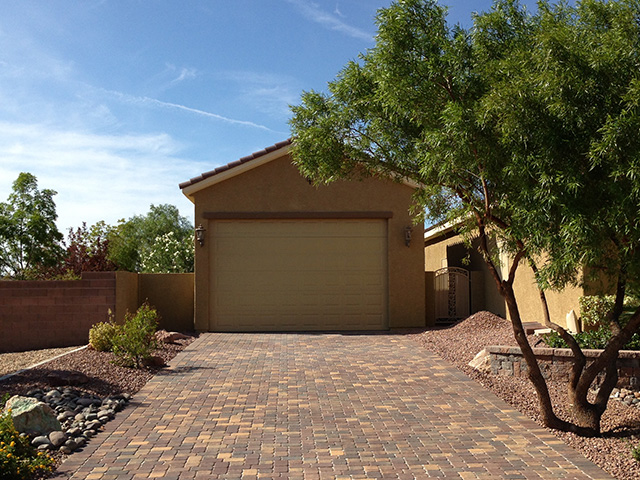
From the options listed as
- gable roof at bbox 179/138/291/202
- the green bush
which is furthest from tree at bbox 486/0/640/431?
gable roof at bbox 179/138/291/202

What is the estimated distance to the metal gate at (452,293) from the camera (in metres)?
17.6

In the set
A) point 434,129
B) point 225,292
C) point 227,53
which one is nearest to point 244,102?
point 227,53

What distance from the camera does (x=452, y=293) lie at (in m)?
17.7

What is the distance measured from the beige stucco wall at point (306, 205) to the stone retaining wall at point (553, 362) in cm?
660

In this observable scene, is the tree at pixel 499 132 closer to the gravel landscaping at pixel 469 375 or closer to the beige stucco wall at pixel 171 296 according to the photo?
the gravel landscaping at pixel 469 375

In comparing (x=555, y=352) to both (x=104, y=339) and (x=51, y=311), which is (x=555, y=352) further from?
(x=51, y=311)

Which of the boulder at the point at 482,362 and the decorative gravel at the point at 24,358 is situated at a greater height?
the boulder at the point at 482,362

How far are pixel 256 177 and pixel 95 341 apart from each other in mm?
6265

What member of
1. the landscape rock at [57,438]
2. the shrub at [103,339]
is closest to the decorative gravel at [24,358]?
the shrub at [103,339]

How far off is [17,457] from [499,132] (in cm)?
541

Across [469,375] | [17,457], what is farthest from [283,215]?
[17,457]

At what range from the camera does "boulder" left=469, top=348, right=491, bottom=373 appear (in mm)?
10000

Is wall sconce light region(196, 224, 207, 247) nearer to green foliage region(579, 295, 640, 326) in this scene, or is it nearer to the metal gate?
the metal gate

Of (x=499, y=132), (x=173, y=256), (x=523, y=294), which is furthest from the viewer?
(x=173, y=256)
